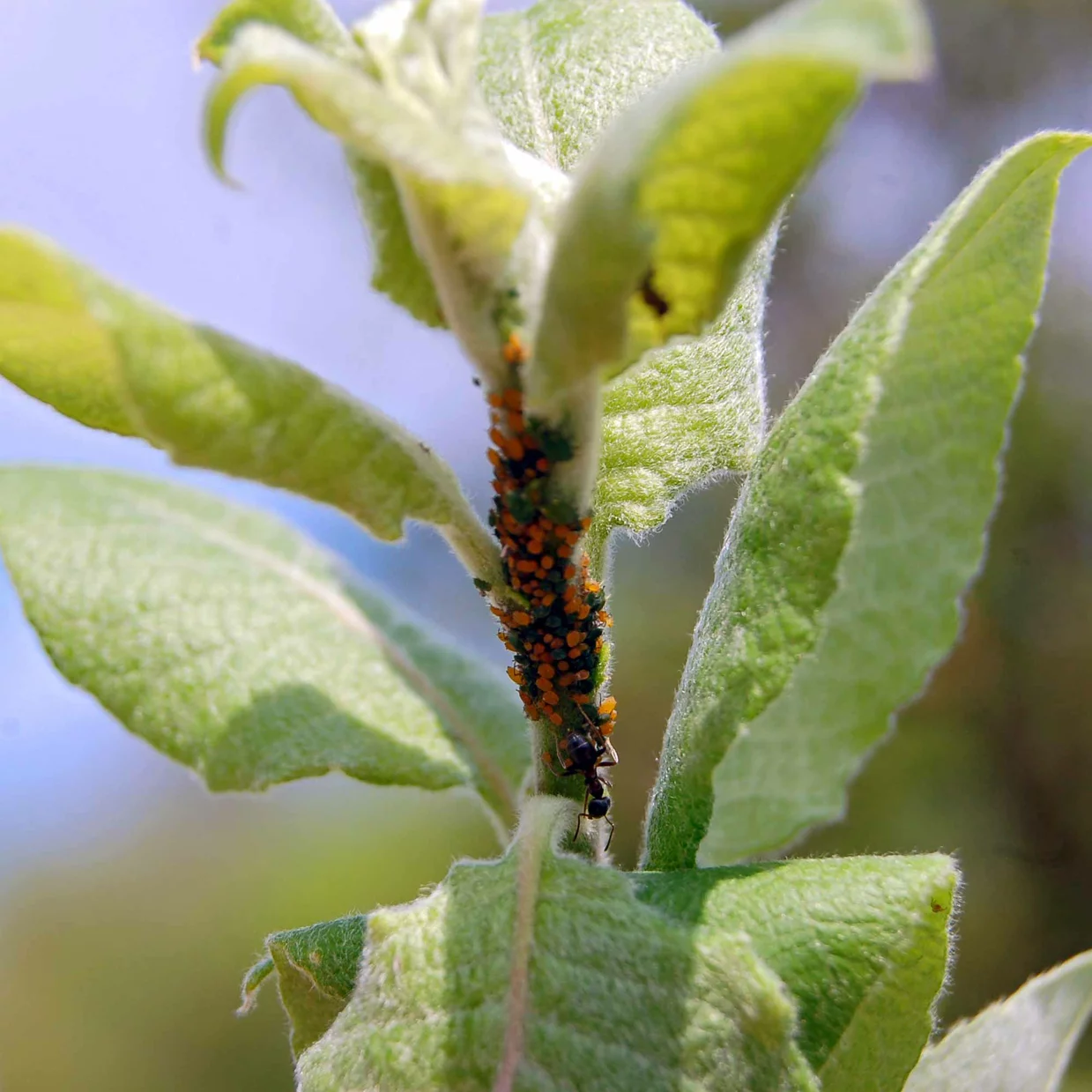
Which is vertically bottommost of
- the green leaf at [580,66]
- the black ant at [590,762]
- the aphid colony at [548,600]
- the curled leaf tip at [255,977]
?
the curled leaf tip at [255,977]

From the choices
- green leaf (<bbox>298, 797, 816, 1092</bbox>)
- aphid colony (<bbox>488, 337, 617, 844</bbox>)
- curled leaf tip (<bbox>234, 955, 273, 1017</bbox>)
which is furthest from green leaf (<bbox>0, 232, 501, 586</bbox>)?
curled leaf tip (<bbox>234, 955, 273, 1017</bbox>)

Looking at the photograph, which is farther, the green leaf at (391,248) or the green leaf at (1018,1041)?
the green leaf at (1018,1041)

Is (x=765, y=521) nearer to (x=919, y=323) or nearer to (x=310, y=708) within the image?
(x=919, y=323)

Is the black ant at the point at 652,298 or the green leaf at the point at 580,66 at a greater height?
the green leaf at the point at 580,66

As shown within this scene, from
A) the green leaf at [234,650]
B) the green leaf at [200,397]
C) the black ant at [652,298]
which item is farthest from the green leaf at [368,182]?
the green leaf at [234,650]

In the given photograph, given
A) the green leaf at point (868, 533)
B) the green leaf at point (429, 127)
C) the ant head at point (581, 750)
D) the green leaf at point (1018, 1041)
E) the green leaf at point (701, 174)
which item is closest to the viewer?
the green leaf at point (701, 174)

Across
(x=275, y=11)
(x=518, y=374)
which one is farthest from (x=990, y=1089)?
(x=275, y=11)

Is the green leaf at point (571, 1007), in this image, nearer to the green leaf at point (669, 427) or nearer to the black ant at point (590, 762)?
the black ant at point (590, 762)

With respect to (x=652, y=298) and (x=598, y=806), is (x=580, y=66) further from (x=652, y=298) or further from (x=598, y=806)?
(x=598, y=806)
